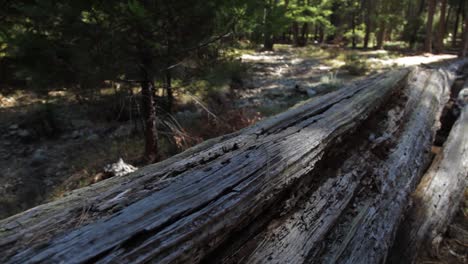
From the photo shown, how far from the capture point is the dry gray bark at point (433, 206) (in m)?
2.13

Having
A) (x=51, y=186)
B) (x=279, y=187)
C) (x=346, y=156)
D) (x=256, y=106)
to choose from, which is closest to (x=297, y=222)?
(x=279, y=187)

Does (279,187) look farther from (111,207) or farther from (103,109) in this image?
(103,109)

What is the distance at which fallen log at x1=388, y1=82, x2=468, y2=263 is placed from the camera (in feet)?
7.00

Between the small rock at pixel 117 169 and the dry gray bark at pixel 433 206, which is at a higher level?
the dry gray bark at pixel 433 206

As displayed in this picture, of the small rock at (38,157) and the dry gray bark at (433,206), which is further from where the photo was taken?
the small rock at (38,157)

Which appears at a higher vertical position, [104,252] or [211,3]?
[211,3]

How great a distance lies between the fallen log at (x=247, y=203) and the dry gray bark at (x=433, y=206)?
19cm

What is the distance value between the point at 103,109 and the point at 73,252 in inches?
241

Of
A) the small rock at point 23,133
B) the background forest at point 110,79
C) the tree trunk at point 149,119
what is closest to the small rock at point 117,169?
the background forest at point 110,79

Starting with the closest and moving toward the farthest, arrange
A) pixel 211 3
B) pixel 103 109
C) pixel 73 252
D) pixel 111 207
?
pixel 73 252, pixel 111 207, pixel 211 3, pixel 103 109

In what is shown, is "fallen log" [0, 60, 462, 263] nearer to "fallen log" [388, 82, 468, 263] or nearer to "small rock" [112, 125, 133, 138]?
"fallen log" [388, 82, 468, 263]

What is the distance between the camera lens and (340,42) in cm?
2575

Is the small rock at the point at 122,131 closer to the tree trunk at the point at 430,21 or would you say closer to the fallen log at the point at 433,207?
the fallen log at the point at 433,207

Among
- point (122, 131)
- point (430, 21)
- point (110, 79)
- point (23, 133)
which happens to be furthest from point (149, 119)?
point (430, 21)
